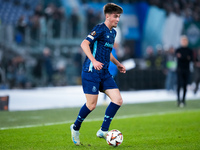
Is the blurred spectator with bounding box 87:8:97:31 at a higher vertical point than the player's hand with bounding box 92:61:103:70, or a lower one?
lower

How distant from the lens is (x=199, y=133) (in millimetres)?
7199

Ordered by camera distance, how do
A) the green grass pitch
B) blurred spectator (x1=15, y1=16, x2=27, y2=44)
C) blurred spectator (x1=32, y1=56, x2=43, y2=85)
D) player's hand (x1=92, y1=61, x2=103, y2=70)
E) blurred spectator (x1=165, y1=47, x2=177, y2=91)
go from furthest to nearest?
blurred spectator (x1=32, y1=56, x2=43, y2=85), blurred spectator (x1=15, y1=16, x2=27, y2=44), blurred spectator (x1=165, y1=47, x2=177, y2=91), the green grass pitch, player's hand (x1=92, y1=61, x2=103, y2=70)

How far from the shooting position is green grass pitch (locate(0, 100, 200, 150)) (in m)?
5.95

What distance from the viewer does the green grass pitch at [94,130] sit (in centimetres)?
595

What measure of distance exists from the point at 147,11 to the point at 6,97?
19.3m

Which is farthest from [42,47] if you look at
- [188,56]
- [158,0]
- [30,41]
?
[158,0]

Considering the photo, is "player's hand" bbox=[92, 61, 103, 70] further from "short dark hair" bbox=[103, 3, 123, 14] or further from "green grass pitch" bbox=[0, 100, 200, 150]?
"green grass pitch" bbox=[0, 100, 200, 150]

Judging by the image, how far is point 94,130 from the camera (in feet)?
25.0

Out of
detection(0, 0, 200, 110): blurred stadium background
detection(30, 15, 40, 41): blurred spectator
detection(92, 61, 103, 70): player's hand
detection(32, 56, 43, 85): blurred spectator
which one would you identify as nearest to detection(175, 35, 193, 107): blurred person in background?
detection(0, 0, 200, 110): blurred stadium background

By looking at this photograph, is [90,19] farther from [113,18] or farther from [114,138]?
[114,138]

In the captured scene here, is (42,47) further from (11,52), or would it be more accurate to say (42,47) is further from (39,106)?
(39,106)

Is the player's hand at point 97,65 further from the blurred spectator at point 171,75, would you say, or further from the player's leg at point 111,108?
the blurred spectator at point 171,75

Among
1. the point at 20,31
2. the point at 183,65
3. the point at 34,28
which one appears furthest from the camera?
the point at 34,28

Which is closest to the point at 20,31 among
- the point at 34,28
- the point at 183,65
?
the point at 34,28
